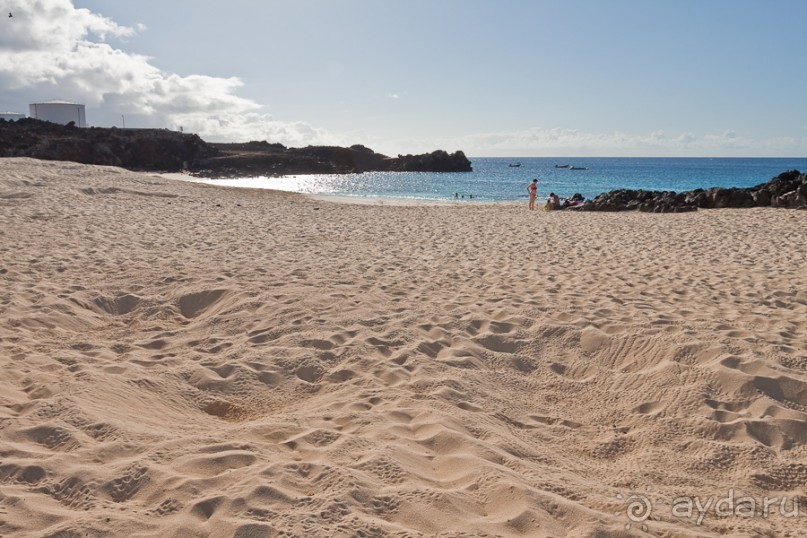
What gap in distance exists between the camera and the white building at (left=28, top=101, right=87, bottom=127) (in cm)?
6131

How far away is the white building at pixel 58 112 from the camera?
61.3 m

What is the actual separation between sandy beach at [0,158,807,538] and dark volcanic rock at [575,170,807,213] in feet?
36.1

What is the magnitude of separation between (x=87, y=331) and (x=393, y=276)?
3721 millimetres

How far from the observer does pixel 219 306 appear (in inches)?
241

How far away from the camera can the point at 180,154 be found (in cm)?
5906

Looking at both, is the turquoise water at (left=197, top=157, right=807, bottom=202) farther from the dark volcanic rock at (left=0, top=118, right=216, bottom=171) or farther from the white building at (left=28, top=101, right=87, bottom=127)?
the white building at (left=28, top=101, right=87, bottom=127)

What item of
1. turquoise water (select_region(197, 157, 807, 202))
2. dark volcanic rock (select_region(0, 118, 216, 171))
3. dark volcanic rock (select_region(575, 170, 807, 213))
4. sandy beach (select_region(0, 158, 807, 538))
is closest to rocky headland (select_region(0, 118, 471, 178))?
dark volcanic rock (select_region(0, 118, 216, 171))

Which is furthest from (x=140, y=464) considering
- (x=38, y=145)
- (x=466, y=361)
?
(x=38, y=145)

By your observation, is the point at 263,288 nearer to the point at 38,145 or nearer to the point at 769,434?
the point at 769,434

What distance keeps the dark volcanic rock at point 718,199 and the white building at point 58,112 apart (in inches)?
2372

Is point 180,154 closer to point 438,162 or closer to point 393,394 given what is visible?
point 438,162

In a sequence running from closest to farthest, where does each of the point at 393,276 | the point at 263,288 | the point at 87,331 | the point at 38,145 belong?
the point at 87,331, the point at 263,288, the point at 393,276, the point at 38,145

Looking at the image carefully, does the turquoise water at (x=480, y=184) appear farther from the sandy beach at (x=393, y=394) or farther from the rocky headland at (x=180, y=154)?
the sandy beach at (x=393, y=394)

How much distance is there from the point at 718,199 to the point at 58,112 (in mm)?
66493
